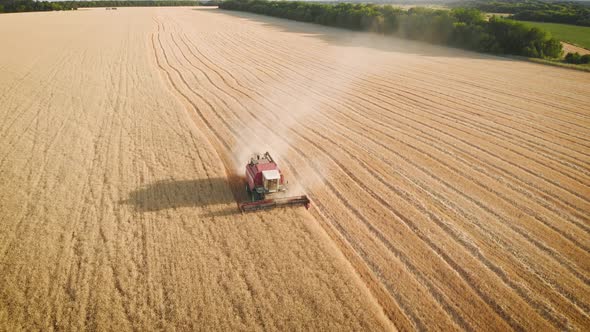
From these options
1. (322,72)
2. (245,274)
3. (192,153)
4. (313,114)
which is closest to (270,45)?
(322,72)

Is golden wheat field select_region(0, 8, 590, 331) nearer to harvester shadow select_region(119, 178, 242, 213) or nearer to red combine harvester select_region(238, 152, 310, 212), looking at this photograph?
harvester shadow select_region(119, 178, 242, 213)

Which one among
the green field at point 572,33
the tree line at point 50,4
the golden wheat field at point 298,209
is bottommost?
the golden wheat field at point 298,209

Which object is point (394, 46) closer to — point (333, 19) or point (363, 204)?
point (333, 19)

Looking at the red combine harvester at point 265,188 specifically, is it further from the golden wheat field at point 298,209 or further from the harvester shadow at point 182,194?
the harvester shadow at point 182,194

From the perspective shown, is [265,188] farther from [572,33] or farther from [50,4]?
[50,4]

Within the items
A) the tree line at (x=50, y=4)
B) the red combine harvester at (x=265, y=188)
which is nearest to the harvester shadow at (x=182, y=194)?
the red combine harvester at (x=265, y=188)

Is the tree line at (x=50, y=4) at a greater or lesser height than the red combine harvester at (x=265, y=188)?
greater

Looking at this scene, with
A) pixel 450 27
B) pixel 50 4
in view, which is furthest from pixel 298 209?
pixel 50 4
